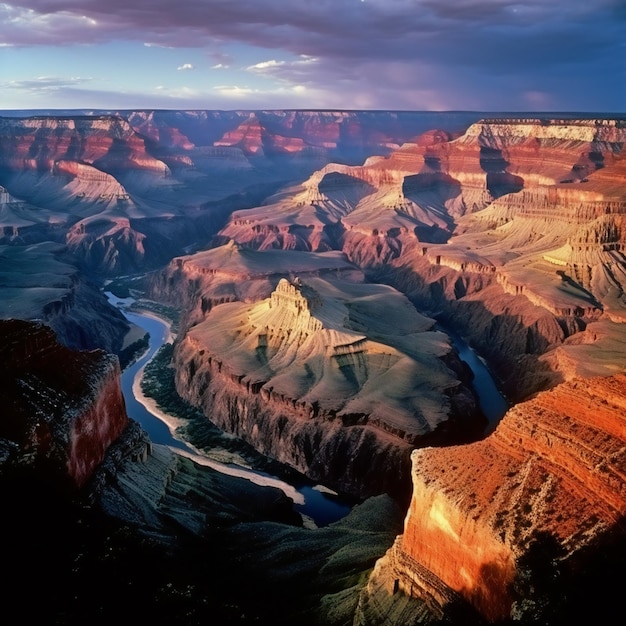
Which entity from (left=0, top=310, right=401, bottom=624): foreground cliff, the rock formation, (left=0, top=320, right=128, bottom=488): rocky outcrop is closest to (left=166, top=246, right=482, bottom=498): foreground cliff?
(left=0, top=310, right=401, bottom=624): foreground cliff

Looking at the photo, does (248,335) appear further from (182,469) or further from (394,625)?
(394,625)

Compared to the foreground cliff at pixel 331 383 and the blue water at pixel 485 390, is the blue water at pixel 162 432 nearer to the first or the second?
the foreground cliff at pixel 331 383

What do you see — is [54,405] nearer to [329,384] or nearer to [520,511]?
[520,511]

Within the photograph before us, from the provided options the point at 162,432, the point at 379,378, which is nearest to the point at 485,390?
the point at 379,378

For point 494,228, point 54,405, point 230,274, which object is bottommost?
point 230,274

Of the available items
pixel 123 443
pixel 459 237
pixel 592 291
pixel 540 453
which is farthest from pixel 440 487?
pixel 459 237

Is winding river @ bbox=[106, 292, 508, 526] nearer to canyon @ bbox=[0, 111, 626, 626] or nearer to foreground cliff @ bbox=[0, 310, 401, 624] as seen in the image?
canyon @ bbox=[0, 111, 626, 626]
